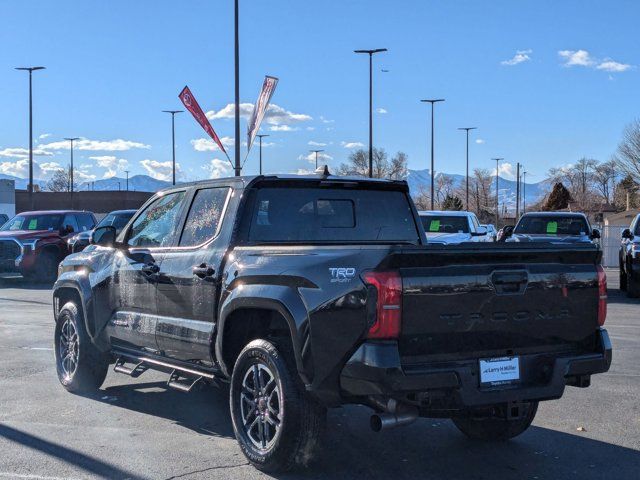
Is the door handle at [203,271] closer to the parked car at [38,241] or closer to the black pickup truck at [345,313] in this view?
the black pickup truck at [345,313]

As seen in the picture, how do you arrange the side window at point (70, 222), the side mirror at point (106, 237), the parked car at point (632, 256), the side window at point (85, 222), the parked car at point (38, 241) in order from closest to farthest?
the side mirror at point (106, 237) < the parked car at point (632, 256) < the parked car at point (38, 241) < the side window at point (70, 222) < the side window at point (85, 222)

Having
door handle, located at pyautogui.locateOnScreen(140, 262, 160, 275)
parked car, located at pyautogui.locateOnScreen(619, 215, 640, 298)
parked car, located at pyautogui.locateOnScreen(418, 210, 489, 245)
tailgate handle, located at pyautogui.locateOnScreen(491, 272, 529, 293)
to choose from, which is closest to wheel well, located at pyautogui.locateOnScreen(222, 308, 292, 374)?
door handle, located at pyautogui.locateOnScreen(140, 262, 160, 275)

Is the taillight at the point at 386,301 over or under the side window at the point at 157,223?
under

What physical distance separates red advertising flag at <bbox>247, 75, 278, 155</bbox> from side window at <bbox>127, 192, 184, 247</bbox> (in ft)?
49.6

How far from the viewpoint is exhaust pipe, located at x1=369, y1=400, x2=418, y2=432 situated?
15.1 feet

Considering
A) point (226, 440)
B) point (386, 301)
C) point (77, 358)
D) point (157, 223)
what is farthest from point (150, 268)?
point (386, 301)

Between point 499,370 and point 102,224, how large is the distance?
17.7 metres

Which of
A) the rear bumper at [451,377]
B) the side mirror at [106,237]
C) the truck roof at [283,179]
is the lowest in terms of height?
the rear bumper at [451,377]

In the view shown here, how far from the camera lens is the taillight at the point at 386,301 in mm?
4473

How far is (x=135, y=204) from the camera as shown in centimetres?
8588

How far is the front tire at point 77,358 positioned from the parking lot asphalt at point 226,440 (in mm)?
155

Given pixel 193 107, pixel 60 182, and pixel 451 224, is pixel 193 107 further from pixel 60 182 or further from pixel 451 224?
pixel 60 182

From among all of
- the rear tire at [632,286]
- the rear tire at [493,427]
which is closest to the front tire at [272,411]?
the rear tire at [493,427]

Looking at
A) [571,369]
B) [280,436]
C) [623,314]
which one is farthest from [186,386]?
[623,314]
